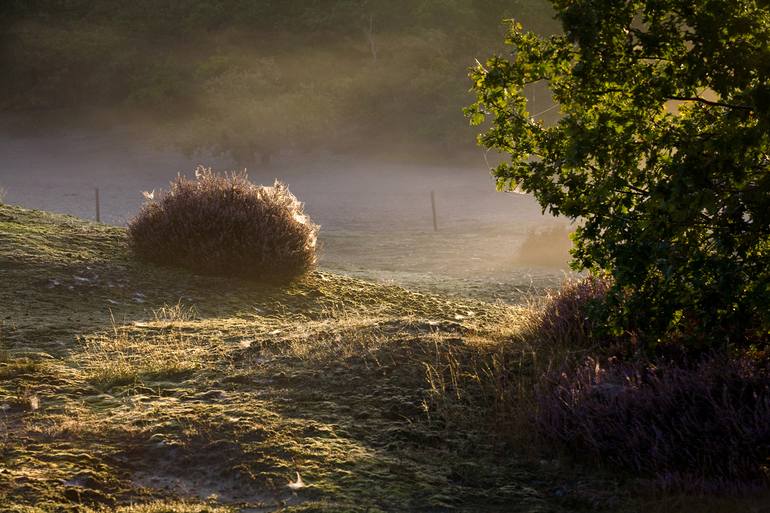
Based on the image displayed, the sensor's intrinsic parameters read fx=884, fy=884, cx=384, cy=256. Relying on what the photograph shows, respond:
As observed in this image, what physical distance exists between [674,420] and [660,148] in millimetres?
1644

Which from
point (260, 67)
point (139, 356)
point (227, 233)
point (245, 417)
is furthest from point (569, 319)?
point (260, 67)

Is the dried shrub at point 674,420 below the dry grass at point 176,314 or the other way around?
below

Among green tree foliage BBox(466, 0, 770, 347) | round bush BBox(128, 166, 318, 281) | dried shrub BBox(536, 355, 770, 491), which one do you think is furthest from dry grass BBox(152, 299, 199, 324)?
dried shrub BBox(536, 355, 770, 491)

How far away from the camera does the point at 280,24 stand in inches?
2099

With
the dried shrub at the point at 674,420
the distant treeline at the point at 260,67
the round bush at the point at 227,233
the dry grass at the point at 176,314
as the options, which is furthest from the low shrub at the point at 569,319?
Result: the distant treeline at the point at 260,67

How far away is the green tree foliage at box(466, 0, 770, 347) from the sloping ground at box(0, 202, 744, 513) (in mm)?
1297

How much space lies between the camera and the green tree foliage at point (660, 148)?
4.96 m

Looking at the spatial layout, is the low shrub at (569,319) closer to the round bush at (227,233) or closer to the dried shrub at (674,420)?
the dried shrub at (674,420)

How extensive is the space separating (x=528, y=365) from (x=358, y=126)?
38.9 metres

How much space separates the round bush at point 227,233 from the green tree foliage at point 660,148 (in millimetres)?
5544

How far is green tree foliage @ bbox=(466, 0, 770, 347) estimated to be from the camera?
496cm

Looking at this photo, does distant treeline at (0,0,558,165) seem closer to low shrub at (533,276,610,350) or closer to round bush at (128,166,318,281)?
round bush at (128,166,318,281)

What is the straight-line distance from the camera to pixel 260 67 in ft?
163

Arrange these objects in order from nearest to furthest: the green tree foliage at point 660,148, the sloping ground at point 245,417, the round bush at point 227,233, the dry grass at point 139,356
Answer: the sloping ground at point 245,417 < the green tree foliage at point 660,148 < the dry grass at point 139,356 < the round bush at point 227,233
